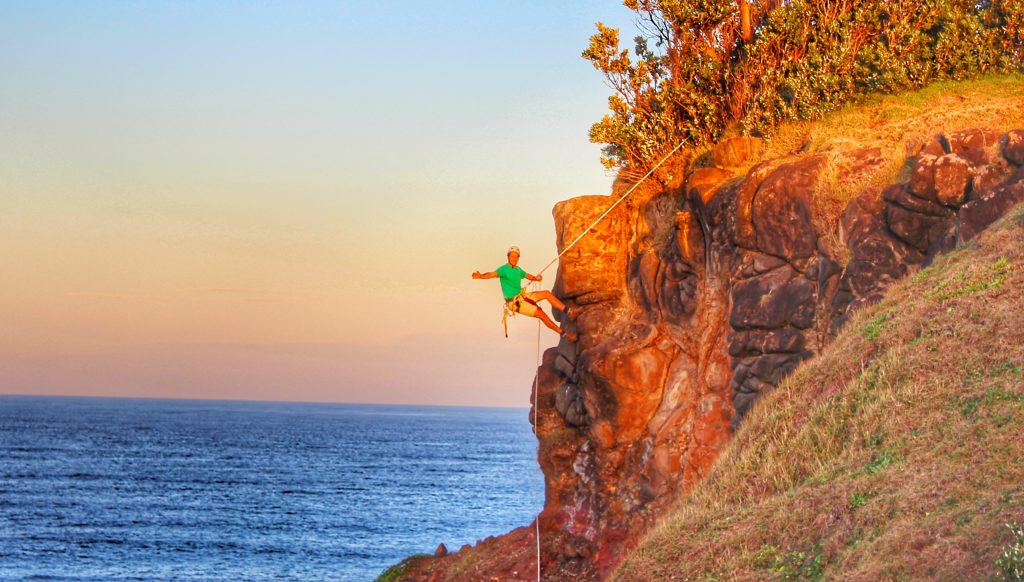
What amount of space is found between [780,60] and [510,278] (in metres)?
11.4

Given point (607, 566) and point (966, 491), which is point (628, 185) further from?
point (966, 491)

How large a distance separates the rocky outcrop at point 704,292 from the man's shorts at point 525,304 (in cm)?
304

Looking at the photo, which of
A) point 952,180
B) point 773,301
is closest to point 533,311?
point 773,301

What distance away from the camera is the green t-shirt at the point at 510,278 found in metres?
22.7

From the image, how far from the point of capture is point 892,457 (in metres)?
13.6

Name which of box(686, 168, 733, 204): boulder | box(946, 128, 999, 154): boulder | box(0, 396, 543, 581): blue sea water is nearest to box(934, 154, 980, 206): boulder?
box(946, 128, 999, 154): boulder

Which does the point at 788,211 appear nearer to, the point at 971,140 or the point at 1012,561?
the point at 971,140

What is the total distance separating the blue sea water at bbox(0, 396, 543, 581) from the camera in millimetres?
54094

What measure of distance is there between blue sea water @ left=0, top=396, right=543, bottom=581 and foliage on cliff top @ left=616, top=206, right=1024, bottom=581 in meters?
7.45

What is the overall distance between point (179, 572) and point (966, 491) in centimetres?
4785

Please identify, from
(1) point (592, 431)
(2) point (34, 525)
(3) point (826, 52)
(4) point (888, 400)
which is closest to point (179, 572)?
(2) point (34, 525)

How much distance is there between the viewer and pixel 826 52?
90.8 feet

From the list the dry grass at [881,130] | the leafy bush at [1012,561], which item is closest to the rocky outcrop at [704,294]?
the dry grass at [881,130]

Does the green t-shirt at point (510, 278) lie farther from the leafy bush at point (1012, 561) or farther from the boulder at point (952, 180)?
the leafy bush at point (1012, 561)
